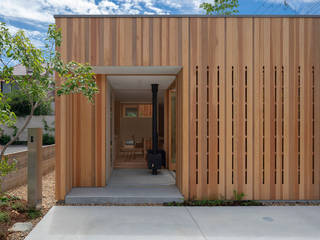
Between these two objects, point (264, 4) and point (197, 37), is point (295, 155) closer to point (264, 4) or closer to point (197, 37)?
point (197, 37)

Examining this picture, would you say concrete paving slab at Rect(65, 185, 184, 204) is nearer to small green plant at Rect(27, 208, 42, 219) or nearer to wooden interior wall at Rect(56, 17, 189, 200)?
wooden interior wall at Rect(56, 17, 189, 200)

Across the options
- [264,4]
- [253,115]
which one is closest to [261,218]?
[253,115]

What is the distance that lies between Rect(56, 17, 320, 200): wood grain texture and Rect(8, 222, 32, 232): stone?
43.0 inches

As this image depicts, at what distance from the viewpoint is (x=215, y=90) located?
179 inches

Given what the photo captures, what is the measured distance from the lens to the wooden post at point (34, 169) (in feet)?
13.1

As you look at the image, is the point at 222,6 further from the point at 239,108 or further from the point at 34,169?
the point at 34,169

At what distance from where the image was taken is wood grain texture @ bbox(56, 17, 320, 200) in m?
4.48

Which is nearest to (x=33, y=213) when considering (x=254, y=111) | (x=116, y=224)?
(x=116, y=224)

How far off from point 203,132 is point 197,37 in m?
1.80

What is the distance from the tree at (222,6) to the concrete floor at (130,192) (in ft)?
23.3

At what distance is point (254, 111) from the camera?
4551 millimetres

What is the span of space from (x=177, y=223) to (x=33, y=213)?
7.60ft

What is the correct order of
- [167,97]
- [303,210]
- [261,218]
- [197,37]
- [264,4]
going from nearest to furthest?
[261,218] < [303,210] < [197,37] < [167,97] < [264,4]

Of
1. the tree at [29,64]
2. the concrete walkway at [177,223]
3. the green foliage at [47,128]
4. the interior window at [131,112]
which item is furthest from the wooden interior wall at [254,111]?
the green foliage at [47,128]
